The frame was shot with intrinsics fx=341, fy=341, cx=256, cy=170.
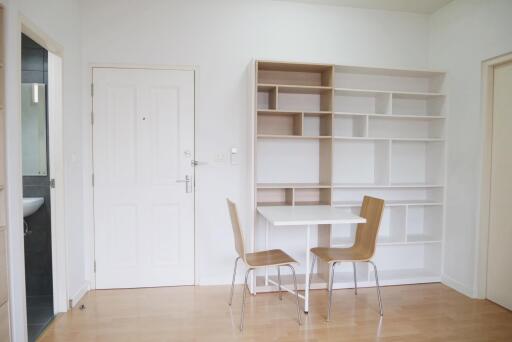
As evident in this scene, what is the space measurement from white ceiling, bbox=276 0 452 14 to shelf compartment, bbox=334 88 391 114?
91 centimetres

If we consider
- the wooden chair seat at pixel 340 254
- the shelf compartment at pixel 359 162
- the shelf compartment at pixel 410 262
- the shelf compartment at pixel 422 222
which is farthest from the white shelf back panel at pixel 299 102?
the shelf compartment at pixel 410 262

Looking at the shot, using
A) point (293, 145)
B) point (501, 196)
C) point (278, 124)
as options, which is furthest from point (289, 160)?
point (501, 196)

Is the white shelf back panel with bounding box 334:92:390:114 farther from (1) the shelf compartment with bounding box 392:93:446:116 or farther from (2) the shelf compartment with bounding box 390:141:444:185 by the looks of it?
(2) the shelf compartment with bounding box 390:141:444:185

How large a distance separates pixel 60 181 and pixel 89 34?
1.43 meters

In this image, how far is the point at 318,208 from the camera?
10.3 feet

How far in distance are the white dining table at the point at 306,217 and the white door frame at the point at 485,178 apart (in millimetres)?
1203

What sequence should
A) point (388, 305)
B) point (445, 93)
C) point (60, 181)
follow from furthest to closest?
point (445, 93), point (388, 305), point (60, 181)

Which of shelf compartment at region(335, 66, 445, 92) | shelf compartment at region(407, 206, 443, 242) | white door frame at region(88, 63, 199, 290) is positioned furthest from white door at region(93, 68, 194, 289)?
shelf compartment at region(407, 206, 443, 242)

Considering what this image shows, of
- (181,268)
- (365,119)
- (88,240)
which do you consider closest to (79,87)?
(88,240)

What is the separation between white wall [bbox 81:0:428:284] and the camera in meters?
3.21

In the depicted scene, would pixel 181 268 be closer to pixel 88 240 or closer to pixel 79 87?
pixel 88 240

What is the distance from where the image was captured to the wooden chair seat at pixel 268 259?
104 inches

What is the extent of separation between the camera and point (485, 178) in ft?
10.0

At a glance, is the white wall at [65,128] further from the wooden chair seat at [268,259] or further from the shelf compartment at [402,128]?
the shelf compartment at [402,128]
